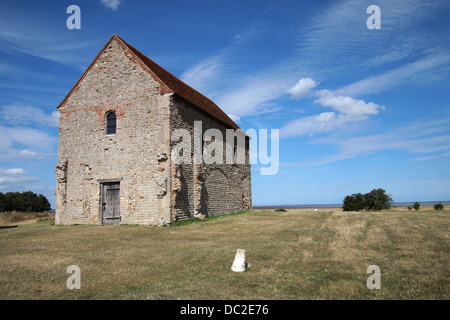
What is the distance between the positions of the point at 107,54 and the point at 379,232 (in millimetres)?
16369

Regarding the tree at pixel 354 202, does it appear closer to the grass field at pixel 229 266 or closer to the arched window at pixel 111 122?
the grass field at pixel 229 266

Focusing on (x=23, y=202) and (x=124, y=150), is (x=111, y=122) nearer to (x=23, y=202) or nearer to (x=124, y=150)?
(x=124, y=150)

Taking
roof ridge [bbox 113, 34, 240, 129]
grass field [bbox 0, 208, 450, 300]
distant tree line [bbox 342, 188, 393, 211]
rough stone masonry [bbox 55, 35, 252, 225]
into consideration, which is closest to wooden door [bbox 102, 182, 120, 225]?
rough stone masonry [bbox 55, 35, 252, 225]

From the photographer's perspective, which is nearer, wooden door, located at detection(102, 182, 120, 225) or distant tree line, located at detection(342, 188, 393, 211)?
wooden door, located at detection(102, 182, 120, 225)

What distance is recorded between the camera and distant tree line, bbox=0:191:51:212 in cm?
3259

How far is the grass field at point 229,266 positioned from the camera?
4852 millimetres

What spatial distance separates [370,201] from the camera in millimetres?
31266

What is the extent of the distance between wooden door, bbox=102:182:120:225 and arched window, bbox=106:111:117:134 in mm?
3000

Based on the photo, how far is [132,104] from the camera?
16.2m

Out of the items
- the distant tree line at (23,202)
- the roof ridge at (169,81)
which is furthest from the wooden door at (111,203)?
the distant tree line at (23,202)

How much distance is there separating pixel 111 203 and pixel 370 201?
26.2 metres

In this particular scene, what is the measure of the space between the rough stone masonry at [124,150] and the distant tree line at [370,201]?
66.9 feet

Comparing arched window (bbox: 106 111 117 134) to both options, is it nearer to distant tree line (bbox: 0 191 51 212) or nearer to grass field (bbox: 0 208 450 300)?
grass field (bbox: 0 208 450 300)
